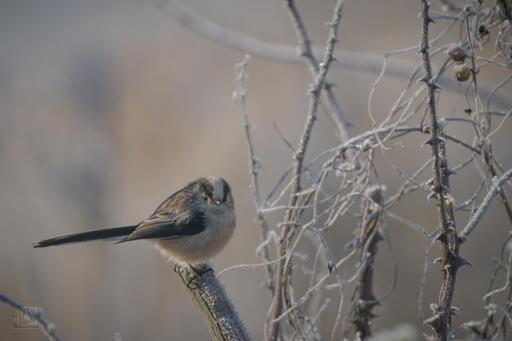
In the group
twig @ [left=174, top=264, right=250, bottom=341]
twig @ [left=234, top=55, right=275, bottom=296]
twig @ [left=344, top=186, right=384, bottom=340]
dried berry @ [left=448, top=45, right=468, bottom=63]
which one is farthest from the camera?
twig @ [left=234, top=55, right=275, bottom=296]

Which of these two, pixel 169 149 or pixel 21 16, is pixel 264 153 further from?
pixel 21 16

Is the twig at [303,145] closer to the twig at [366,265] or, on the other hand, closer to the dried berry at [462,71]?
the twig at [366,265]

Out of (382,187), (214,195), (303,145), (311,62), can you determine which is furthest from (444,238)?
(214,195)

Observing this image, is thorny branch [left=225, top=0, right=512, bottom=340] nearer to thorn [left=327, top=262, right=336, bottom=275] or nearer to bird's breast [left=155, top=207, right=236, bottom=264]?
thorn [left=327, top=262, right=336, bottom=275]

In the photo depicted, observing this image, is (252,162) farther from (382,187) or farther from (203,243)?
(203,243)

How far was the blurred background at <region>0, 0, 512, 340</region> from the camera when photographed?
7.50 m

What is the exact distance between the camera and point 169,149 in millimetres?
9578

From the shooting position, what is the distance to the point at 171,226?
4434 mm

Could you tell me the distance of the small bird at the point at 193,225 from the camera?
4281 millimetres

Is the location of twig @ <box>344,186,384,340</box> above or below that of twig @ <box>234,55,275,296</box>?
below

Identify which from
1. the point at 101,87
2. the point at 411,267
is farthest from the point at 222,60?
the point at 411,267

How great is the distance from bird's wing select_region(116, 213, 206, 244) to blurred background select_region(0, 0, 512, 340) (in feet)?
8.51

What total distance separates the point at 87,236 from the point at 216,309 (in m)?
1.31

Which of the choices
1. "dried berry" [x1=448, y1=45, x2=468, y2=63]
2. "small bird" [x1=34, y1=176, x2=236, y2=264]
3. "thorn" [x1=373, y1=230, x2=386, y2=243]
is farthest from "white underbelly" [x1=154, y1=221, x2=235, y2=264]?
"dried berry" [x1=448, y1=45, x2=468, y2=63]
